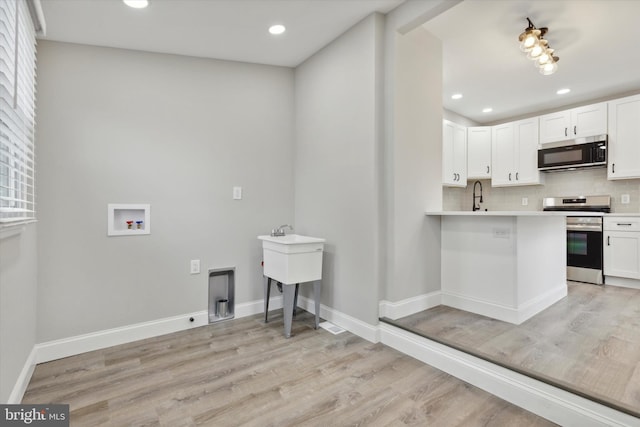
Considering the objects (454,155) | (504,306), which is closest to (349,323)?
(504,306)

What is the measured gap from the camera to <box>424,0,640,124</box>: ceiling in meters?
2.47

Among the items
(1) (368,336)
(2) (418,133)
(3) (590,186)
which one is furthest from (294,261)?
(3) (590,186)

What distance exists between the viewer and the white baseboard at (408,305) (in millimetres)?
2553

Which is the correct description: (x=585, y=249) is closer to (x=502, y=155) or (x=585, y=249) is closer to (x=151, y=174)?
(x=502, y=155)

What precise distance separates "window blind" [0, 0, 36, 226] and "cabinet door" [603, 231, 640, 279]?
5.42 metres

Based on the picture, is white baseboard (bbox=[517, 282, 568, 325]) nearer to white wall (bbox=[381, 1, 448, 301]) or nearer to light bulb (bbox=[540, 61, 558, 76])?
white wall (bbox=[381, 1, 448, 301])

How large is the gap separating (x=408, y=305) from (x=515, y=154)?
3.58 meters

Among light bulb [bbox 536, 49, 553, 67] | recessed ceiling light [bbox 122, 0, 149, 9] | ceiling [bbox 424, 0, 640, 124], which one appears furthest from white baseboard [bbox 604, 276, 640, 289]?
recessed ceiling light [bbox 122, 0, 149, 9]

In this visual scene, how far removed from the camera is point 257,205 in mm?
3258

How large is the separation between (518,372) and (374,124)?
1.88 m

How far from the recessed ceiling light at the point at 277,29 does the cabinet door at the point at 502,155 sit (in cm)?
392

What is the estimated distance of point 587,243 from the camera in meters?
3.98

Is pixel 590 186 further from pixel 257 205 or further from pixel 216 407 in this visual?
pixel 216 407

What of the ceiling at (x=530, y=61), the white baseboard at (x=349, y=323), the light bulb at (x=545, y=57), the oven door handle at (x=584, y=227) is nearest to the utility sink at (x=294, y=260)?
the white baseboard at (x=349, y=323)
